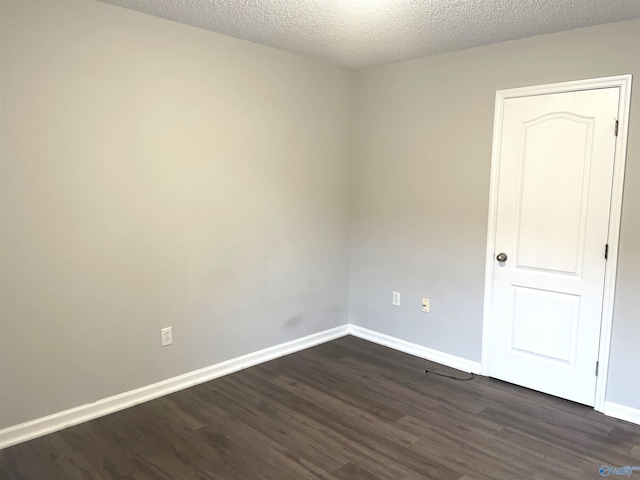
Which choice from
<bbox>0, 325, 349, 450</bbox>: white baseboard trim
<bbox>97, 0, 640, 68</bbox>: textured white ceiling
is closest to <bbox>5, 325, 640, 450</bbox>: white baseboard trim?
<bbox>0, 325, 349, 450</bbox>: white baseboard trim

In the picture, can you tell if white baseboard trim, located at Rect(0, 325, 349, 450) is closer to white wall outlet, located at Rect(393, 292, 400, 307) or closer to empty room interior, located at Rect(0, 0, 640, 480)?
empty room interior, located at Rect(0, 0, 640, 480)

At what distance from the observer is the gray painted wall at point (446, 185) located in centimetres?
281

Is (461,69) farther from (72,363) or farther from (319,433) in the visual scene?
(72,363)

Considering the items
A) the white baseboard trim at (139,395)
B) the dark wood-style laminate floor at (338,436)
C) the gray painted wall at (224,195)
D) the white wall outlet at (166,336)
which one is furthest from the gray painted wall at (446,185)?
the white wall outlet at (166,336)

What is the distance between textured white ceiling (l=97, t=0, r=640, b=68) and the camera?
100 inches

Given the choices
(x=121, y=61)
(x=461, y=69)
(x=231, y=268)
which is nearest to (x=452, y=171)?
(x=461, y=69)

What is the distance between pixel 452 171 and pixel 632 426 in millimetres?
2002

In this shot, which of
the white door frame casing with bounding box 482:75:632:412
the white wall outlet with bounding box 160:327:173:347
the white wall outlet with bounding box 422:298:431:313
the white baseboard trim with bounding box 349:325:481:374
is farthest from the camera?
the white wall outlet with bounding box 422:298:431:313

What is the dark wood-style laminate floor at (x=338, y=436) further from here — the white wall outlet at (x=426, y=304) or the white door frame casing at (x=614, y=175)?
the white wall outlet at (x=426, y=304)

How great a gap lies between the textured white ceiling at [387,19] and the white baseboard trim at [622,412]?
2314mm

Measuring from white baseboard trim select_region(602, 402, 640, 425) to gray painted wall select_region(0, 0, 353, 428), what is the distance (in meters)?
2.25

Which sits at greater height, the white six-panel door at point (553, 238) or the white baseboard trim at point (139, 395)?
the white six-panel door at point (553, 238)

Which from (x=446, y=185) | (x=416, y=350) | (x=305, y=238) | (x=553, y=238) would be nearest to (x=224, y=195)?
(x=305, y=238)

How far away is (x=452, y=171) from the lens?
3551 millimetres
